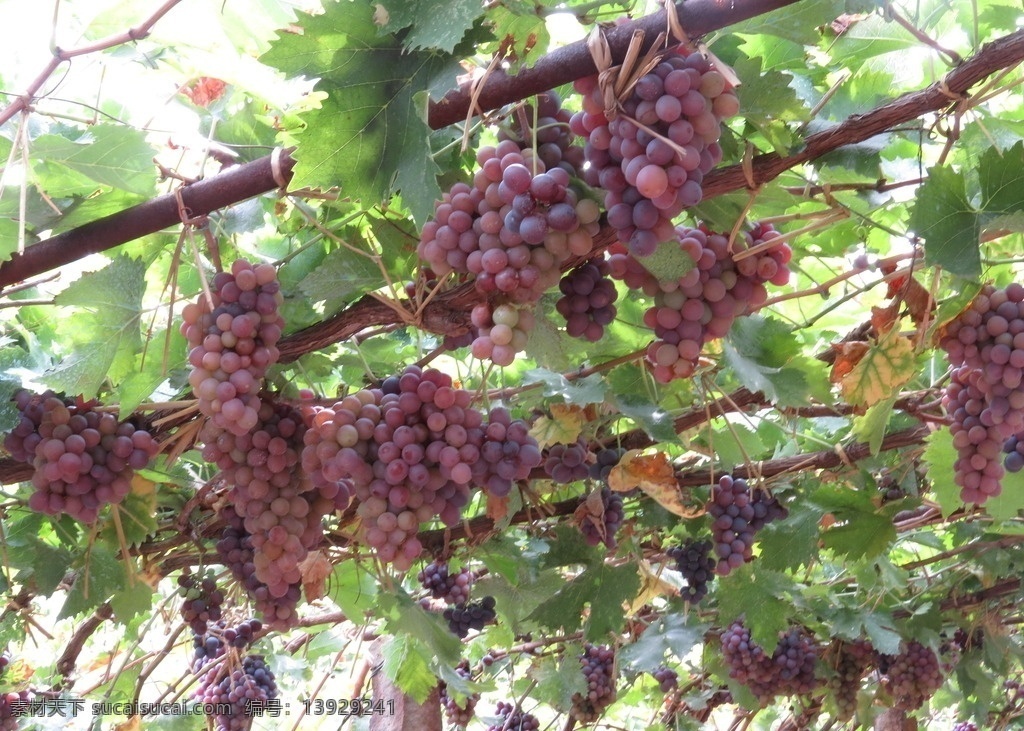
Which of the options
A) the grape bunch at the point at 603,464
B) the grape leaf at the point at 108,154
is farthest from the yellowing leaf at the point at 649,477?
the grape leaf at the point at 108,154

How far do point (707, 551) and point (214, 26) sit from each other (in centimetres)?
203

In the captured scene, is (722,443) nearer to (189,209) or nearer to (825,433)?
(825,433)

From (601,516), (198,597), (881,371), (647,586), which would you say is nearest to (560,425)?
(601,516)

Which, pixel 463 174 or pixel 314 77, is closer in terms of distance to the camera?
pixel 314 77

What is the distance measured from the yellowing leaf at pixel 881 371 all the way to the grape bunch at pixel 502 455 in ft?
2.28

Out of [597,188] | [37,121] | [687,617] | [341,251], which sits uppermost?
[37,121]

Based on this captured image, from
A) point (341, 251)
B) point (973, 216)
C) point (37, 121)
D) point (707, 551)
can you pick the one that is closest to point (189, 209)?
point (341, 251)

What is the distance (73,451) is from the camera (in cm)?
164

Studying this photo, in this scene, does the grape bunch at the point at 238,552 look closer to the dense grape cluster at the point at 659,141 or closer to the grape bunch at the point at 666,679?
the dense grape cluster at the point at 659,141

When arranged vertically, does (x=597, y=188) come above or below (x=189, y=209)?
below

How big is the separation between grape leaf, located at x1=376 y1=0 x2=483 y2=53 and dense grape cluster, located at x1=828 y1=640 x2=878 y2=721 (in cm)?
349

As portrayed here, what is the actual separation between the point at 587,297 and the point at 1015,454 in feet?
3.78

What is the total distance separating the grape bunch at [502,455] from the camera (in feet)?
4.92

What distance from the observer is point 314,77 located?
1.24 m
